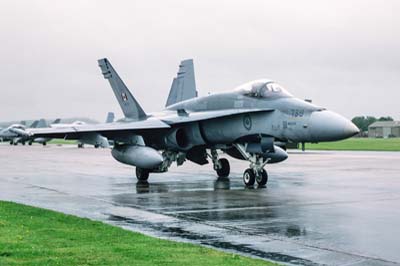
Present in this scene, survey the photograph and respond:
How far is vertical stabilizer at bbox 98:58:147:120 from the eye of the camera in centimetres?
2164

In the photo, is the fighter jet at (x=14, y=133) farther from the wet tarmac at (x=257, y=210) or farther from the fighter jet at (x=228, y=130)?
the fighter jet at (x=228, y=130)

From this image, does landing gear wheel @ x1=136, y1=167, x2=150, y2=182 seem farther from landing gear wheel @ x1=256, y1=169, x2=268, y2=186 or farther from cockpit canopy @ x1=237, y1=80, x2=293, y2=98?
cockpit canopy @ x1=237, y1=80, x2=293, y2=98

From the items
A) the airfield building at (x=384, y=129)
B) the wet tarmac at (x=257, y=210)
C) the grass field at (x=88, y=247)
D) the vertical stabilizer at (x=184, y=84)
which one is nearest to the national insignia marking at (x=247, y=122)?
the wet tarmac at (x=257, y=210)

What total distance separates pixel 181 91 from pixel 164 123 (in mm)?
5244

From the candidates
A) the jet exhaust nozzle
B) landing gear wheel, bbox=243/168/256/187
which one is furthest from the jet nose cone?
the jet exhaust nozzle

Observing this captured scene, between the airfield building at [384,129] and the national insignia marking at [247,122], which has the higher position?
the airfield building at [384,129]

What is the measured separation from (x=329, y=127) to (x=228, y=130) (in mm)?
3588

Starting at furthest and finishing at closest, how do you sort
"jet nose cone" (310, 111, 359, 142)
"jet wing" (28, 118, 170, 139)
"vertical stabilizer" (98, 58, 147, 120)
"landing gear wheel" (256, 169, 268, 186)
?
"vertical stabilizer" (98, 58, 147, 120) → "jet wing" (28, 118, 170, 139) → "landing gear wheel" (256, 169, 268, 186) → "jet nose cone" (310, 111, 359, 142)

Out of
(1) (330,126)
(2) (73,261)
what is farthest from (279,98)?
(2) (73,261)

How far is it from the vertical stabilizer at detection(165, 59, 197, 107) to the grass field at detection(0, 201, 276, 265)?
14.5 metres

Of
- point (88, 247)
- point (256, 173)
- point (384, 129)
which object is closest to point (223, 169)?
point (256, 173)

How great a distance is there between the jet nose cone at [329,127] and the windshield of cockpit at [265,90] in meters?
1.61

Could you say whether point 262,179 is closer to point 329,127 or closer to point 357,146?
point 329,127

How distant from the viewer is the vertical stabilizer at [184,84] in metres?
23.8
